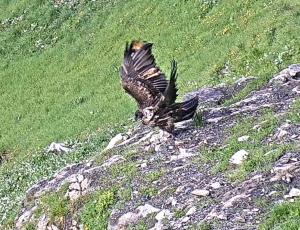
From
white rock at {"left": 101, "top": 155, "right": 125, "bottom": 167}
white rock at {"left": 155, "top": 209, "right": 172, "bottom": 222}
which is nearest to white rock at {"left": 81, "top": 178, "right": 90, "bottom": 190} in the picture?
white rock at {"left": 101, "top": 155, "right": 125, "bottom": 167}

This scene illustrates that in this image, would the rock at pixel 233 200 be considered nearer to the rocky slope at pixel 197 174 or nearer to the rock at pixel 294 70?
the rocky slope at pixel 197 174

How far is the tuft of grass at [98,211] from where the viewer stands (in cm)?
1632

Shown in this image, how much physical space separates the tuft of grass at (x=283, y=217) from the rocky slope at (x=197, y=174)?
1.19ft

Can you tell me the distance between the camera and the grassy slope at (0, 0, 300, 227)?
28.5m

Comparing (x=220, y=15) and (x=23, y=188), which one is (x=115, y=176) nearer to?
(x=23, y=188)

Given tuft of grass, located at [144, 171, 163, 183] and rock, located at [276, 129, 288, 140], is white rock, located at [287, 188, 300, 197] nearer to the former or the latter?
rock, located at [276, 129, 288, 140]

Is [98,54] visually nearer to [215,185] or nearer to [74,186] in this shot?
[74,186]

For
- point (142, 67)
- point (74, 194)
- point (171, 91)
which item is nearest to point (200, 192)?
point (171, 91)

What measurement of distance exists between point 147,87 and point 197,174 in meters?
2.81

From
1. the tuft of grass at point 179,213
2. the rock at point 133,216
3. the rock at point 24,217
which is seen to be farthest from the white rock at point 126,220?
the rock at point 24,217

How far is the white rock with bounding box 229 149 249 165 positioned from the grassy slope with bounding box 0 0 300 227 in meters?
6.13

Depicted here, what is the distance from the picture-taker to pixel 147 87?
17188 millimetres

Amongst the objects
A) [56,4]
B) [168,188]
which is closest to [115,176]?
[168,188]

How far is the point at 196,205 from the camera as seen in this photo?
559 inches
